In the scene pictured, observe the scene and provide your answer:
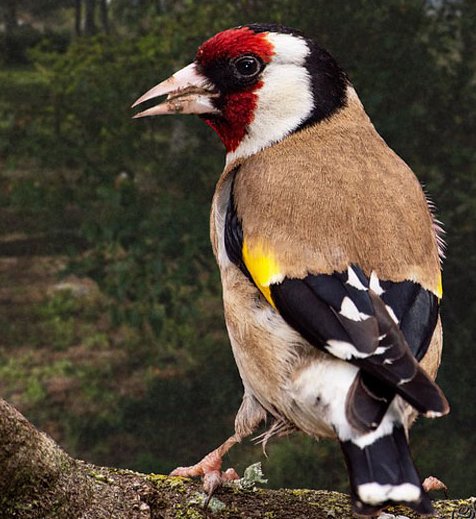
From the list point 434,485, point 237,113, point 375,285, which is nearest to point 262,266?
point 375,285

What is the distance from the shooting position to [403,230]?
6.62ft

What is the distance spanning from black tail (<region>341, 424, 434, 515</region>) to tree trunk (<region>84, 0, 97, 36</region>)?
3133 mm

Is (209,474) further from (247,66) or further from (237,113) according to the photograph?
(247,66)

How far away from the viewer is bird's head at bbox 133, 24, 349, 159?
230 centimetres

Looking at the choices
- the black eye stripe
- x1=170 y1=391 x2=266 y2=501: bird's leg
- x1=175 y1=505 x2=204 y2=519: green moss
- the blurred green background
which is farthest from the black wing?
the blurred green background

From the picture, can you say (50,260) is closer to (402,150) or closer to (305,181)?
(402,150)

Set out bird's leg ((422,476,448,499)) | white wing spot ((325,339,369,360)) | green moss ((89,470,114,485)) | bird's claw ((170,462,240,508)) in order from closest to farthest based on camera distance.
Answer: white wing spot ((325,339,369,360)) < green moss ((89,470,114,485)) < bird's claw ((170,462,240,508)) < bird's leg ((422,476,448,499))

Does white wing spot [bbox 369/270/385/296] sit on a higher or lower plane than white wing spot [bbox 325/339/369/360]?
higher

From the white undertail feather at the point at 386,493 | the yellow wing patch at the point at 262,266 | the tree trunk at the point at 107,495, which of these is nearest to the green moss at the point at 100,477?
the tree trunk at the point at 107,495

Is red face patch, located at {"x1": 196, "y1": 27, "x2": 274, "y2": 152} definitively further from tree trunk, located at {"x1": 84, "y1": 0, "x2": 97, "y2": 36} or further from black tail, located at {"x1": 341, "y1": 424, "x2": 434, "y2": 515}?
tree trunk, located at {"x1": 84, "y1": 0, "x2": 97, "y2": 36}

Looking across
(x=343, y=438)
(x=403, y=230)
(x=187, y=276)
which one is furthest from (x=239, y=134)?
(x=187, y=276)

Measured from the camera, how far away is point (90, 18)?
14.7 ft

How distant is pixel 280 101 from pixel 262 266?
0.51m

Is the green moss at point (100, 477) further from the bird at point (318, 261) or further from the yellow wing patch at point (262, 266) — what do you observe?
the yellow wing patch at point (262, 266)
